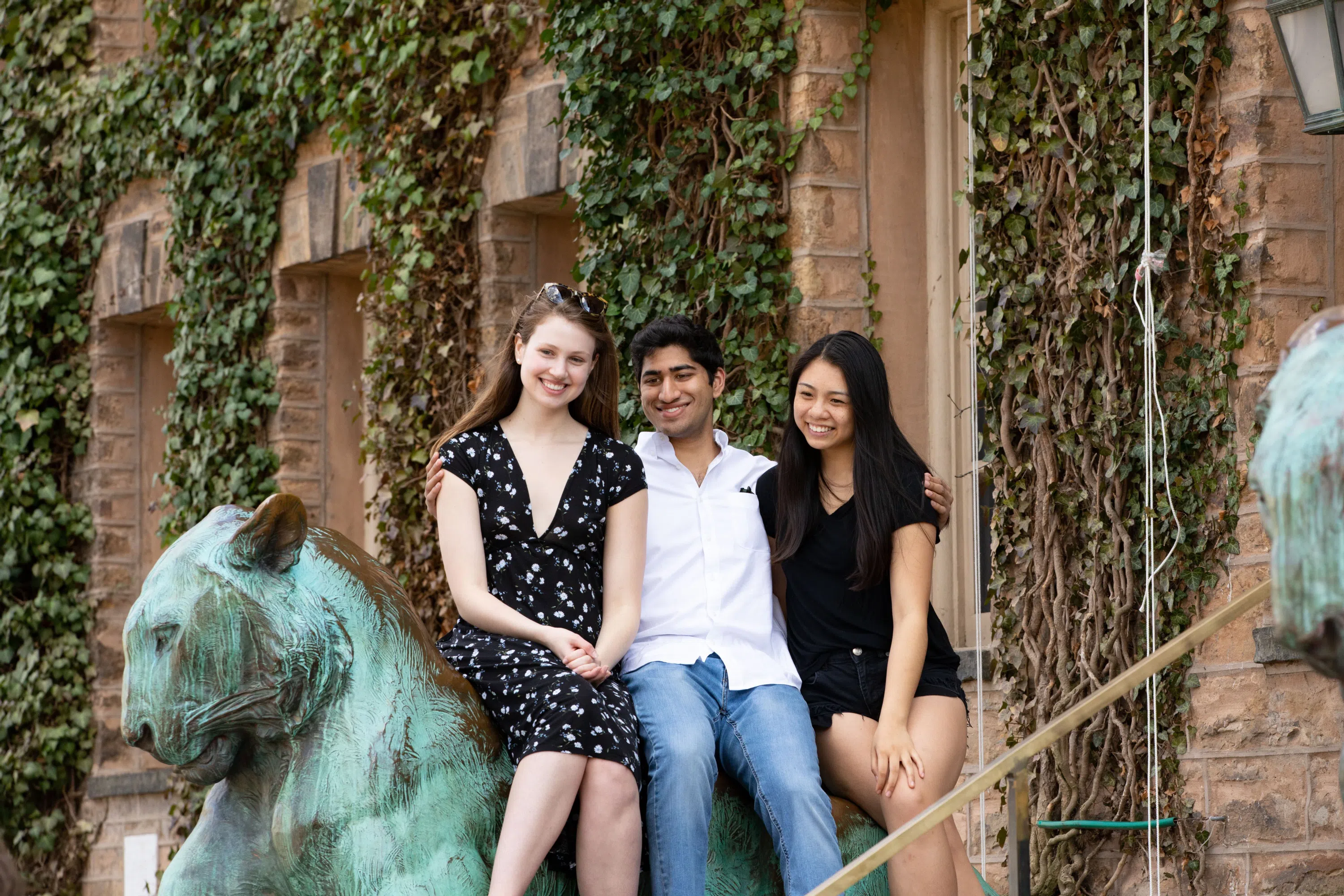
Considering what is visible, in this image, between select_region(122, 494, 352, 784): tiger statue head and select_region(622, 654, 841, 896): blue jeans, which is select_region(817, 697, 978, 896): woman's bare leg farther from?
select_region(122, 494, 352, 784): tiger statue head

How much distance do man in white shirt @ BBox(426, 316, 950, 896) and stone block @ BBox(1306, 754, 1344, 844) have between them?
157 centimetres

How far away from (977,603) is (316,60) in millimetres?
4388

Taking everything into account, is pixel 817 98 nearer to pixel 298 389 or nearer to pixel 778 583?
pixel 778 583

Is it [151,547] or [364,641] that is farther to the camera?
[151,547]

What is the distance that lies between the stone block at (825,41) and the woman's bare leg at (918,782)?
2987 mm

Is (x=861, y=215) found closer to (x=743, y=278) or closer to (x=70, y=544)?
(x=743, y=278)

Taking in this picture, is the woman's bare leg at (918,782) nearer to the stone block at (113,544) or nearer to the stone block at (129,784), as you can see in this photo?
the stone block at (129,784)

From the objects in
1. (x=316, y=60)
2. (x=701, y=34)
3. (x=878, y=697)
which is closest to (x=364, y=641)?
(x=878, y=697)

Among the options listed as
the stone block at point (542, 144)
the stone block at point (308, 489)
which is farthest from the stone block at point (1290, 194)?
the stone block at point (308, 489)

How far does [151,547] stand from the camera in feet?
34.6

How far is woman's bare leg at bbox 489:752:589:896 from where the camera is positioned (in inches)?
133

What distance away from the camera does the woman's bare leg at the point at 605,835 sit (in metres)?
3.51

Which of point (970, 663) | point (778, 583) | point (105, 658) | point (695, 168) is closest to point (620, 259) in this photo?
point (695, 168)

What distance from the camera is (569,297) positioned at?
4074 mm
